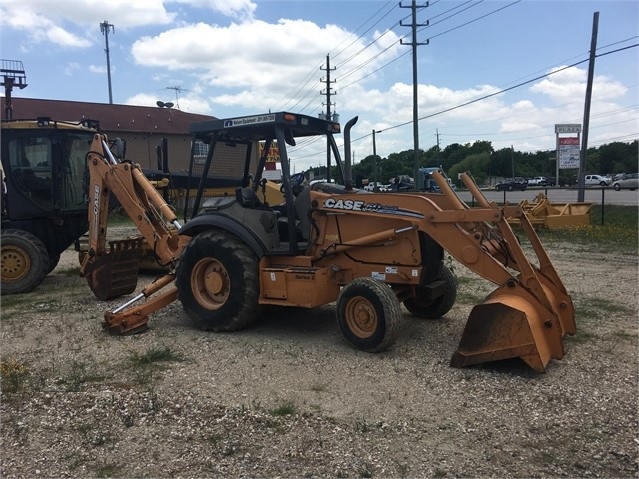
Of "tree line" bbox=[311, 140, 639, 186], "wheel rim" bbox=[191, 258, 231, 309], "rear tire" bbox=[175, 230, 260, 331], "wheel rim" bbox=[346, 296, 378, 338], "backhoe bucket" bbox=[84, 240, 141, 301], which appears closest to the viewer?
"wheel rim" bbox=[346, 296, 378, 338]

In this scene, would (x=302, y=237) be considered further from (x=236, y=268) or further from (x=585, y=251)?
(x=585, y=251)

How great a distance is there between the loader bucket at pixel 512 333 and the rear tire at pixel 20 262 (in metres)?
7.32

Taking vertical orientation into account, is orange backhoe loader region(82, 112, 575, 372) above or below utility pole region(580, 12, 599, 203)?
below

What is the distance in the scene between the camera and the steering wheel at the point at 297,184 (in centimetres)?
690

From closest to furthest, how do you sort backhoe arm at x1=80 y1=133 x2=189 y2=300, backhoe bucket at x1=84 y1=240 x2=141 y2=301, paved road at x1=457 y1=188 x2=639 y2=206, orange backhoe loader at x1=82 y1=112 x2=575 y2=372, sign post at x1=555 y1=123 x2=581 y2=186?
orange backhoe loader at x1=82 y1=112 x2=575 y2=372, backhoe arm at x1=80 y1=133 x2=189 y2=300, backhoe bucket at x1=84 y1=240 x2=141 y2=301, paved road at x1=457 y1=188 x2=639 y2=206, sign post at x1=555 y1=123 x2=581 y2=186

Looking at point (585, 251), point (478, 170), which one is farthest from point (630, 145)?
point (585, 251)

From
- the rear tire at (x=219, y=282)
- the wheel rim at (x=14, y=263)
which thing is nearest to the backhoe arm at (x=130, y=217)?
the rear tire at (x=219, y=282)

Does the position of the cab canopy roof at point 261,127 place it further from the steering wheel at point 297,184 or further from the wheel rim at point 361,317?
the wheel rim at point 361,317

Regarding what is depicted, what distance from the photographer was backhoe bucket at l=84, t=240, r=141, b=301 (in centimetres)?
859

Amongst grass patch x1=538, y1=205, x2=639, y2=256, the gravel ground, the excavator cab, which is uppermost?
the excavator cab

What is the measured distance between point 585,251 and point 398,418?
10868mm

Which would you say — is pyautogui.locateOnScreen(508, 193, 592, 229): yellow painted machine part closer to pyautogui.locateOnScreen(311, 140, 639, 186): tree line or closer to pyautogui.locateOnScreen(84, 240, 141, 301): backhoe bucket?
pyautogui.locateOnScreen(84, 240, 141, 301): backhoe bucket

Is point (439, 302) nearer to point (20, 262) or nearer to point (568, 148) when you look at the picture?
point (20, 262)

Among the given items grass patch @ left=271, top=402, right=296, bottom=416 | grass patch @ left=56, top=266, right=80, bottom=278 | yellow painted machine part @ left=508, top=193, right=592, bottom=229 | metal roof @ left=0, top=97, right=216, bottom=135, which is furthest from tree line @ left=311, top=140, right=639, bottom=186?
grass patch @ left=271, top=402, right=296, bottom=416
